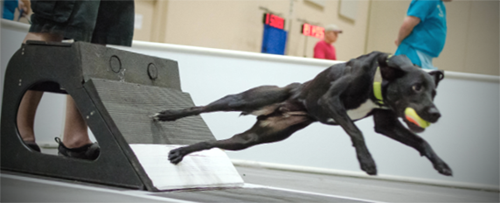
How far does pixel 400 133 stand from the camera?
1651 mm

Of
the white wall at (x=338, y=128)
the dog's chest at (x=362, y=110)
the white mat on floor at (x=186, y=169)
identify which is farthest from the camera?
the white wall at (x=338, y=128)

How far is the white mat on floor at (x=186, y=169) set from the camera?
1.78 meters

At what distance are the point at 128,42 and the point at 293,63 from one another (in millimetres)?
1604

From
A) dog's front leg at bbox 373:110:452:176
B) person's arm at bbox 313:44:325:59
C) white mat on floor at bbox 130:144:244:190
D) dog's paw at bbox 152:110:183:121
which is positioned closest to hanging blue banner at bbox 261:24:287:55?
person's arm at bbox 313:44:325:59

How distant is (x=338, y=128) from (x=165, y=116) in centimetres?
178

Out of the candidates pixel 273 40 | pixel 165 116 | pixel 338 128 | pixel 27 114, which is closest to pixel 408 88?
pixel 165 116

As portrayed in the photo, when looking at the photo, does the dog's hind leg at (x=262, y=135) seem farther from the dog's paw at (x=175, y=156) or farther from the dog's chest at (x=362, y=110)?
the dog's chest at (x=362, y=110)

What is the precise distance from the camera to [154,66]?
216cm

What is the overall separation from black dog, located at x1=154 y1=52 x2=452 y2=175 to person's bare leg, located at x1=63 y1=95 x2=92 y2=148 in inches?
19.9

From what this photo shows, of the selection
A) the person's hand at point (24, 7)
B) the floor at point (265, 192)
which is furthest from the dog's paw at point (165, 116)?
the person's hand at point (24, 7)

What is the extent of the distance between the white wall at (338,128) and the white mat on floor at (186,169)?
4.58 feet

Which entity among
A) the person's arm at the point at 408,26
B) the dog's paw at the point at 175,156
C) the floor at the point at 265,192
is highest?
the person's arm at the point at 408,26

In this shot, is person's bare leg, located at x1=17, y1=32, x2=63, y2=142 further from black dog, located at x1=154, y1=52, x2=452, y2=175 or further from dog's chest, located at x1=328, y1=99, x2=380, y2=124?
dog's chest, located at x1=328, y1=99, x2=380, y2=124

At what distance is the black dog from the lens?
1512 mm
